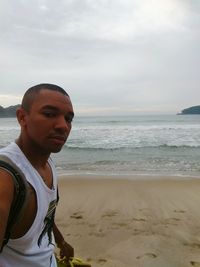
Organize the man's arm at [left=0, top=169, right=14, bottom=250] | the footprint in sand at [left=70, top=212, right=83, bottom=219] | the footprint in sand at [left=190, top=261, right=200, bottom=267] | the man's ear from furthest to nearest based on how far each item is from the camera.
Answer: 1. the footprint in sand at [left=70, top=212, right=83, bottom=219]
2. the footprint in sand at [left=190, top=261, right=200, bottom=267]
3. the man's ear
4. the man's arm at [left=0, top=169, right=14, bottom=250]

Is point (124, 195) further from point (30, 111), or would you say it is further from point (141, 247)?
point (30, 111)

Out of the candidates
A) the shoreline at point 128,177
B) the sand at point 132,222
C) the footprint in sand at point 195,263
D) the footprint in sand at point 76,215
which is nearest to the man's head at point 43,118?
the sand at point 132,222

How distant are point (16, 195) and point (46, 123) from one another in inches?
14.0

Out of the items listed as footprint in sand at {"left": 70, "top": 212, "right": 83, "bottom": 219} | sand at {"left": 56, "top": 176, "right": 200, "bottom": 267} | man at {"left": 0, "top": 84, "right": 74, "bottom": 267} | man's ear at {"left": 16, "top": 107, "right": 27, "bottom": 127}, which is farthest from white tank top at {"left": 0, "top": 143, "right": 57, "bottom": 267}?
footprint in sand at {"left": 70, "top": 212, "right": 83, "bottom": 219}

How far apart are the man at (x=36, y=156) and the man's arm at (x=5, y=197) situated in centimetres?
10

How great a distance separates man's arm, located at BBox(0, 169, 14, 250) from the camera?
1172mm

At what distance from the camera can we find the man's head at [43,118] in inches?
56.4

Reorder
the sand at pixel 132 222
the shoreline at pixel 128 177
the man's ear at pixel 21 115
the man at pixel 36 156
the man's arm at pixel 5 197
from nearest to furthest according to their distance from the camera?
1. the man's arm at pixel 5 197
2. the man at pixel 36 156
3. the man's ear at pixel 21 115
4. the sand at pixel 132 222
5. the shoreline at pixel 128 177

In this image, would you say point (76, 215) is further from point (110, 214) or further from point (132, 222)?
point (132, 222)

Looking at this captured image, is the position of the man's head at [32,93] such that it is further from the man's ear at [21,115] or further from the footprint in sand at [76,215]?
the footprint in sand at [76,215]

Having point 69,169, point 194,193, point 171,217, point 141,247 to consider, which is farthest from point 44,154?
point 69,169

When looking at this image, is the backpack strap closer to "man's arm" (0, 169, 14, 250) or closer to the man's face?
"man's arm" (0, 169, 14, 250)

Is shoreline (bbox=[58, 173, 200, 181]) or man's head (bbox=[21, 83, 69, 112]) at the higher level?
man's head (bbox=[21, 83, 69, 112])

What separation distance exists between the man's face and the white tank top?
9 cm
